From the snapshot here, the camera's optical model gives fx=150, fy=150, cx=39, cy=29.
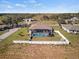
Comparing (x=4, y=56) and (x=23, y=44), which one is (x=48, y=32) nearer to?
(x=23, y=44)

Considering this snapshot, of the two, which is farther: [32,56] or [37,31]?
[37,31]

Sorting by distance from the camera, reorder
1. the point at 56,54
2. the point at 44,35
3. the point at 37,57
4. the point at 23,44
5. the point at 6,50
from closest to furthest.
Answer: the point at 37,57 → the point at 56,54 → the point at 6,50 → the point at 23,44 → the point at 44,35

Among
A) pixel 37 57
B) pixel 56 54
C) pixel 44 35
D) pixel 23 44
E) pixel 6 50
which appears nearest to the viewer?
pixel 37 57

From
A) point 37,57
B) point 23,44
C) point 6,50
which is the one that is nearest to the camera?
point 37,57

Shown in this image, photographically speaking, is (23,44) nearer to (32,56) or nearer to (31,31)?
(32,56)

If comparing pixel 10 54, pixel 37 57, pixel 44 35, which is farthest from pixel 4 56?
pixel 44 35

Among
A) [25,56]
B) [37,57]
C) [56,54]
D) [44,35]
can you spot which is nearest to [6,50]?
[25,56]

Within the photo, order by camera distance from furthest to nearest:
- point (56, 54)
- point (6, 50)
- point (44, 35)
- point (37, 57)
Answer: point (44, 35) < point (6, 50) < point (56, 54) < point (37, 57)

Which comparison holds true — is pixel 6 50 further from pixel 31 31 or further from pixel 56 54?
pixel 31 31

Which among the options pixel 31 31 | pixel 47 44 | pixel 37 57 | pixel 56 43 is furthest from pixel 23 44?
pixel 31 31

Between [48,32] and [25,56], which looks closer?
[25,56]
